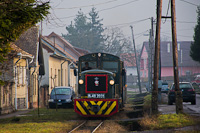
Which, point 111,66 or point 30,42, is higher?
→ point 30,42

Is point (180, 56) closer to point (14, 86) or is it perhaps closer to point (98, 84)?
point (14, 86)

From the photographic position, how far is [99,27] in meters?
108

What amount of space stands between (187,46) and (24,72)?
7582cm

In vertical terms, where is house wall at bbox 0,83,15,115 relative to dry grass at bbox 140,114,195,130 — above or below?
above

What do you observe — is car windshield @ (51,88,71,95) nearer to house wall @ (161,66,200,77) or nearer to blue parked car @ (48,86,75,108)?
blue parked car @ (48,86,75,108)

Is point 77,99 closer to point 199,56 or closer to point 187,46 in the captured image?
point 199,56

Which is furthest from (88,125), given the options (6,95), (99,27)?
(99,27)

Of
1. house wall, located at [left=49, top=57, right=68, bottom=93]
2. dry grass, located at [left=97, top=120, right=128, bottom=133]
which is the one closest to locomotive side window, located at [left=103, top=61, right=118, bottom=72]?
dry grass, located at [left=97, top=120, right=128, bottom=133]

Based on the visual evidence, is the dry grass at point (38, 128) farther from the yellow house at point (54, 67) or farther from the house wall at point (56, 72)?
the house wall at point (56, 72)

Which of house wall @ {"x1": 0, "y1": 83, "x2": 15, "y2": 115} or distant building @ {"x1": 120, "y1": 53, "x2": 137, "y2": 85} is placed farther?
distant building @ {"x1": 120, "y1": 53, "x2": 137, "y2": 85}

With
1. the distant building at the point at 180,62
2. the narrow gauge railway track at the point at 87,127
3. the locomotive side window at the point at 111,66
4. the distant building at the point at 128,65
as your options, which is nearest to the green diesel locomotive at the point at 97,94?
the locomotive side window at the point at 111,66

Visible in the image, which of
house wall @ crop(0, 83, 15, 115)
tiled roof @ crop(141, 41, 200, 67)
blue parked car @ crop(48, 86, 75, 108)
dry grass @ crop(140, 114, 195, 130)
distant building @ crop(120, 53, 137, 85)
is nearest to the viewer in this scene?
dry grass @ crop(140, 114, 195, 130)

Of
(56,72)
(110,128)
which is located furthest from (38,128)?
(56,72)

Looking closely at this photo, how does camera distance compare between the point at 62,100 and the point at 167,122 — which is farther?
the point at 62,100
